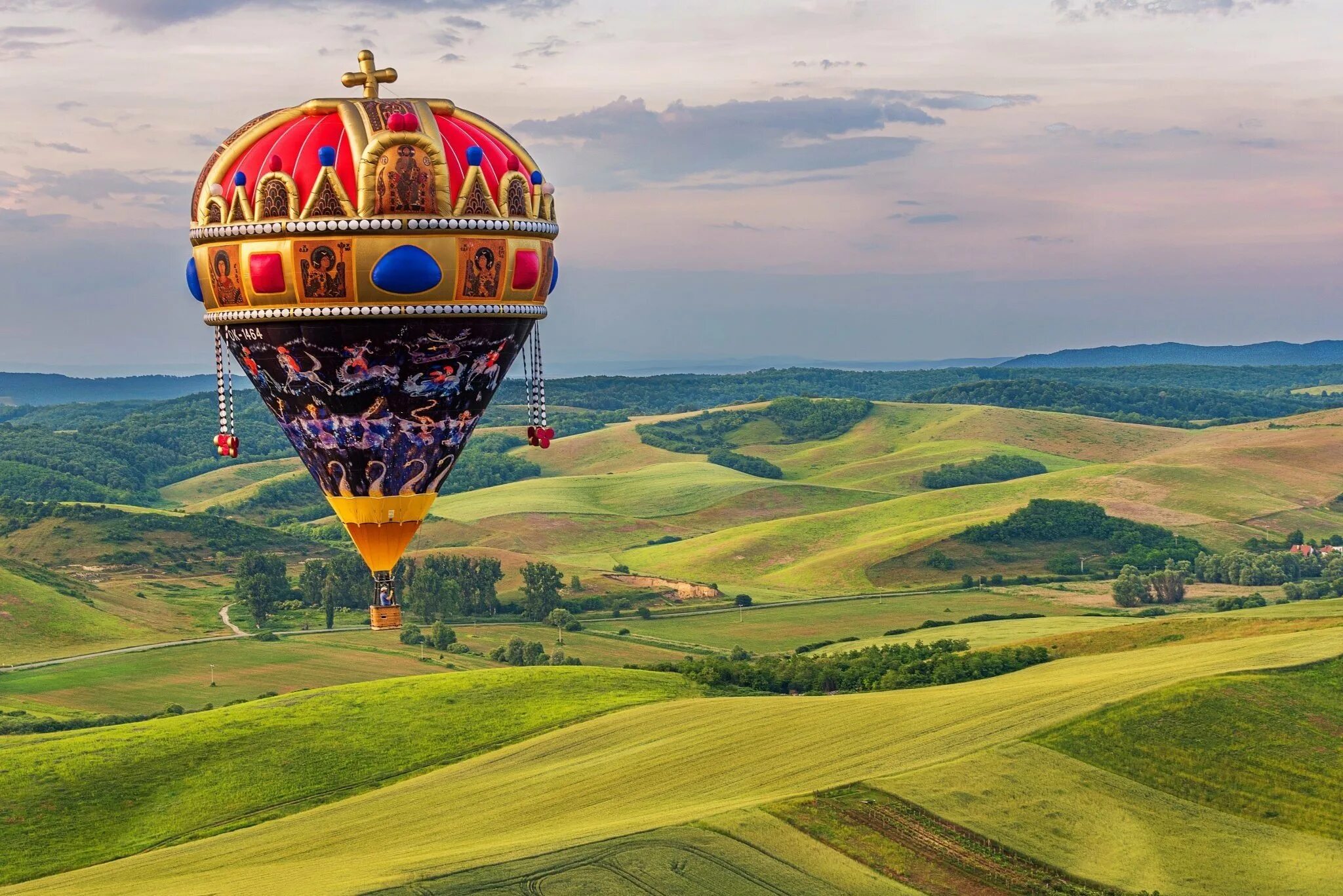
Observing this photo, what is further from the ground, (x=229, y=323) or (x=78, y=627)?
(x=229, y=323)

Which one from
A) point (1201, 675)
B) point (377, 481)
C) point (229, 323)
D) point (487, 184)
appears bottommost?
point (1201, 675)

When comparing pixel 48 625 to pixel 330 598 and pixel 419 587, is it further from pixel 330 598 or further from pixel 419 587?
pixel 419 587

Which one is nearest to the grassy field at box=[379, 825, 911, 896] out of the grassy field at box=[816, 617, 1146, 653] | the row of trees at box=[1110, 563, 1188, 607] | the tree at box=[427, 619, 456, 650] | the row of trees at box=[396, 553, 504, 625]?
the grassy field at box=[816, 617, 1146, 653]

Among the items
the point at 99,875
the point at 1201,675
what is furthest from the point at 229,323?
the point at 1201,675

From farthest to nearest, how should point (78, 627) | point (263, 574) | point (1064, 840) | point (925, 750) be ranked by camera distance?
point (263, 574) < point (78, 627) < point (925, 750) < point (1064, 840)

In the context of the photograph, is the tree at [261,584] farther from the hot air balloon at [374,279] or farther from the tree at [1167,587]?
the hot air balloon at [374,279]

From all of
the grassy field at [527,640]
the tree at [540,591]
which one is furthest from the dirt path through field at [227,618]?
the tree at [540,591]

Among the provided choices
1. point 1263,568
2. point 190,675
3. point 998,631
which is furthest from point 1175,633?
point 190,675

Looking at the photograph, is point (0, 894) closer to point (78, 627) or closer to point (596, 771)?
point (596, 771)
